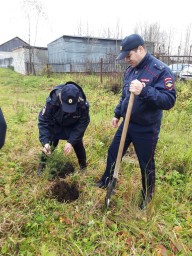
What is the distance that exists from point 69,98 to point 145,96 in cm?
82

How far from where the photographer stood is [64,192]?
103 inches

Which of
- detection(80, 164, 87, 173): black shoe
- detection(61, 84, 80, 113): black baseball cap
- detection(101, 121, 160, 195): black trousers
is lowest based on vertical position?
detection(80, 164, 87, 173): black shoe

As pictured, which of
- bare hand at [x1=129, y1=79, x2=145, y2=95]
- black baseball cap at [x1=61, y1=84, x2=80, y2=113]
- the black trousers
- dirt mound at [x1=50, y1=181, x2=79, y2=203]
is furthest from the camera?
dirt mound at [x1=50, y1=181, x2=79, y2=203]

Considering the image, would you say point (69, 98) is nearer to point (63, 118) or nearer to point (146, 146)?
point (63, 118)

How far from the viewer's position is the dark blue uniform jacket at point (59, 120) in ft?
8.58

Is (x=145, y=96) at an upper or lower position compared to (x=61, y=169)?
upper

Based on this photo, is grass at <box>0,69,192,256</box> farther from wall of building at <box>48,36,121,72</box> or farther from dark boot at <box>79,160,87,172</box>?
wall of building at <box>48,36,121,72</box>

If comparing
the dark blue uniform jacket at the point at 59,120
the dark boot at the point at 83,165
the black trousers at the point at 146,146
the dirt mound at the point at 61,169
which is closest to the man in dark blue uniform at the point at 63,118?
the dark blue uniform jacket at the point at 59,120

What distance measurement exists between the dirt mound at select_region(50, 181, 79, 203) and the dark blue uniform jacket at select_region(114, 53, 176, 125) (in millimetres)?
1099

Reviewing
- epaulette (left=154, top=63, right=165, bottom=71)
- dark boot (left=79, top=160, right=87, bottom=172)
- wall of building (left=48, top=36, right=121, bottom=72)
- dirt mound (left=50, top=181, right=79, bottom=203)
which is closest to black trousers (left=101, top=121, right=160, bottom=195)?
epaulette (left=154, top=63, right=165, bottom=71)

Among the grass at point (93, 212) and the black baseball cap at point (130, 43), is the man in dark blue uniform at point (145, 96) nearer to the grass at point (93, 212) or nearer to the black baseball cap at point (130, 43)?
the black baseball cap at point (130, 43)

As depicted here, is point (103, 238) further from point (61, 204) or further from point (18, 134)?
point (18, 134)

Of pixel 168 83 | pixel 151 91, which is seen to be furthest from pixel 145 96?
pixel 168 83

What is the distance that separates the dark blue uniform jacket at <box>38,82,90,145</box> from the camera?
262 centimetres
